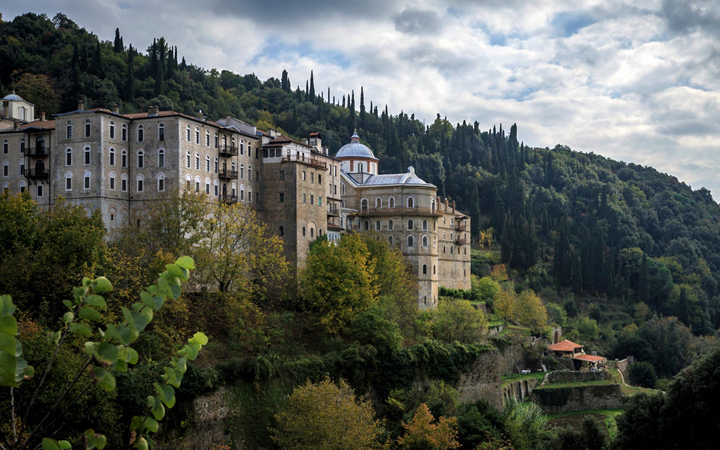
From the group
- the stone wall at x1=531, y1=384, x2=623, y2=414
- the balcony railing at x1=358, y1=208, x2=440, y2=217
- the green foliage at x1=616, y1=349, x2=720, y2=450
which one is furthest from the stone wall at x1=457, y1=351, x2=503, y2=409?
the balcony railing at x1=358, y1=208, x2=440, y2=217

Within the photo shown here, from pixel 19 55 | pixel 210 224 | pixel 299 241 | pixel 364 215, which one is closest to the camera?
pixel 210 224

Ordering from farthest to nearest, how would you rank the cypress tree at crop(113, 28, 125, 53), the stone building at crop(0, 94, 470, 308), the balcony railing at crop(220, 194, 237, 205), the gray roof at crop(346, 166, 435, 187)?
the cypress tree at crop(113, 28, 125, 53)
the gray roof at crop(346, 166, 435, 187)
the balcony railing at crop(220, 194, 237, 205)
the stone building at crop(0, 94, 470, 308)

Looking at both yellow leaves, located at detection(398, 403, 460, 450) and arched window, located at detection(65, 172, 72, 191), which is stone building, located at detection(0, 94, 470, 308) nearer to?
arched window, located at detection(65, 172, 72, 191)

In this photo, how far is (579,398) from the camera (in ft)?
183

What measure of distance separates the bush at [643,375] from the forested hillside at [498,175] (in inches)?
1105

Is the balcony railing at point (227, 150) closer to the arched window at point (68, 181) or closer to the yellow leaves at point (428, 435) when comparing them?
the arched window at point (68, 181)

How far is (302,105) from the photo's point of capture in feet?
445

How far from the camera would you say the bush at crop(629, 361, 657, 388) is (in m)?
73.0

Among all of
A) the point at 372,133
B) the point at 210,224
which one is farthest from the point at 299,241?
the point at 372,133

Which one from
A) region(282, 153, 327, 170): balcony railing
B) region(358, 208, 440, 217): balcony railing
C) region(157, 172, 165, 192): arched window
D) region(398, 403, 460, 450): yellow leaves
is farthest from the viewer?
region(358, 208, 440, 217): balcony railing

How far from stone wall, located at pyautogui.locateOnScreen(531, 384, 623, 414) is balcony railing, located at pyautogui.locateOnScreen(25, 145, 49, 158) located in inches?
1697

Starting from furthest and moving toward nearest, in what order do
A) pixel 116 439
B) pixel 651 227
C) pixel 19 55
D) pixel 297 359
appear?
pixel 651 227 → pixel 19 55 → pixel 297 359 → pixel 116 439

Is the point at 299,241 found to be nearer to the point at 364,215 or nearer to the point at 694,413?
the point at 364,215

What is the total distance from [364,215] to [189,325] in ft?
103
